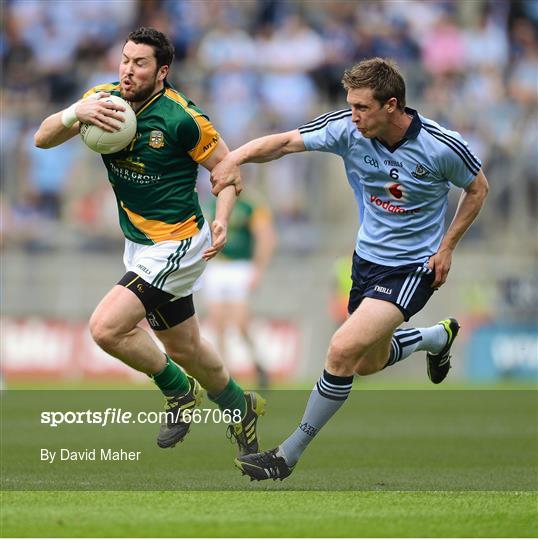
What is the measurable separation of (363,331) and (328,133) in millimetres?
1264

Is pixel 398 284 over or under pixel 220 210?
under

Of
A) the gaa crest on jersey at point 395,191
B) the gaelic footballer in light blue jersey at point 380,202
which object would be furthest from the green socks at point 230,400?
the gaa crest on jersey at point 395,191

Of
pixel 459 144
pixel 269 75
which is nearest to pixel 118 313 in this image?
pixel 459 144

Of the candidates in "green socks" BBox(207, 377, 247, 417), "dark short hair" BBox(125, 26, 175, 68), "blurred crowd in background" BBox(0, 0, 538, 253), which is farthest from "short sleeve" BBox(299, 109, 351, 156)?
"blurred crowd in background" BBox(0, 0, 538, 253)

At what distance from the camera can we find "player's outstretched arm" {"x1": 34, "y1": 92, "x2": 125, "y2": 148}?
7820 millimetres

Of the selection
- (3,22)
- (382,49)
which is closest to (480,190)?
(382,49)

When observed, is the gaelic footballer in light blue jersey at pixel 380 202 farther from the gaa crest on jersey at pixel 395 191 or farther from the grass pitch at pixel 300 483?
the grass pitch at pixel 300 483

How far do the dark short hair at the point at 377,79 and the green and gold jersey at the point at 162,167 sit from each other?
1023mm

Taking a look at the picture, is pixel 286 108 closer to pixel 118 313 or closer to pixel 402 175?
pixel 402 175

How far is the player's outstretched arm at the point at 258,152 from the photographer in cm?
793

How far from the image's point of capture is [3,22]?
2133 cm

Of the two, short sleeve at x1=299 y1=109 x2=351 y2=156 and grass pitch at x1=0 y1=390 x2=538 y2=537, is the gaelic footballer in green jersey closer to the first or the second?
short sleeve at x1=299 y1=109 x2=351 y2=156

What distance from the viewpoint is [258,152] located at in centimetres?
792

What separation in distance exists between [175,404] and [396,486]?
65.9 inches
